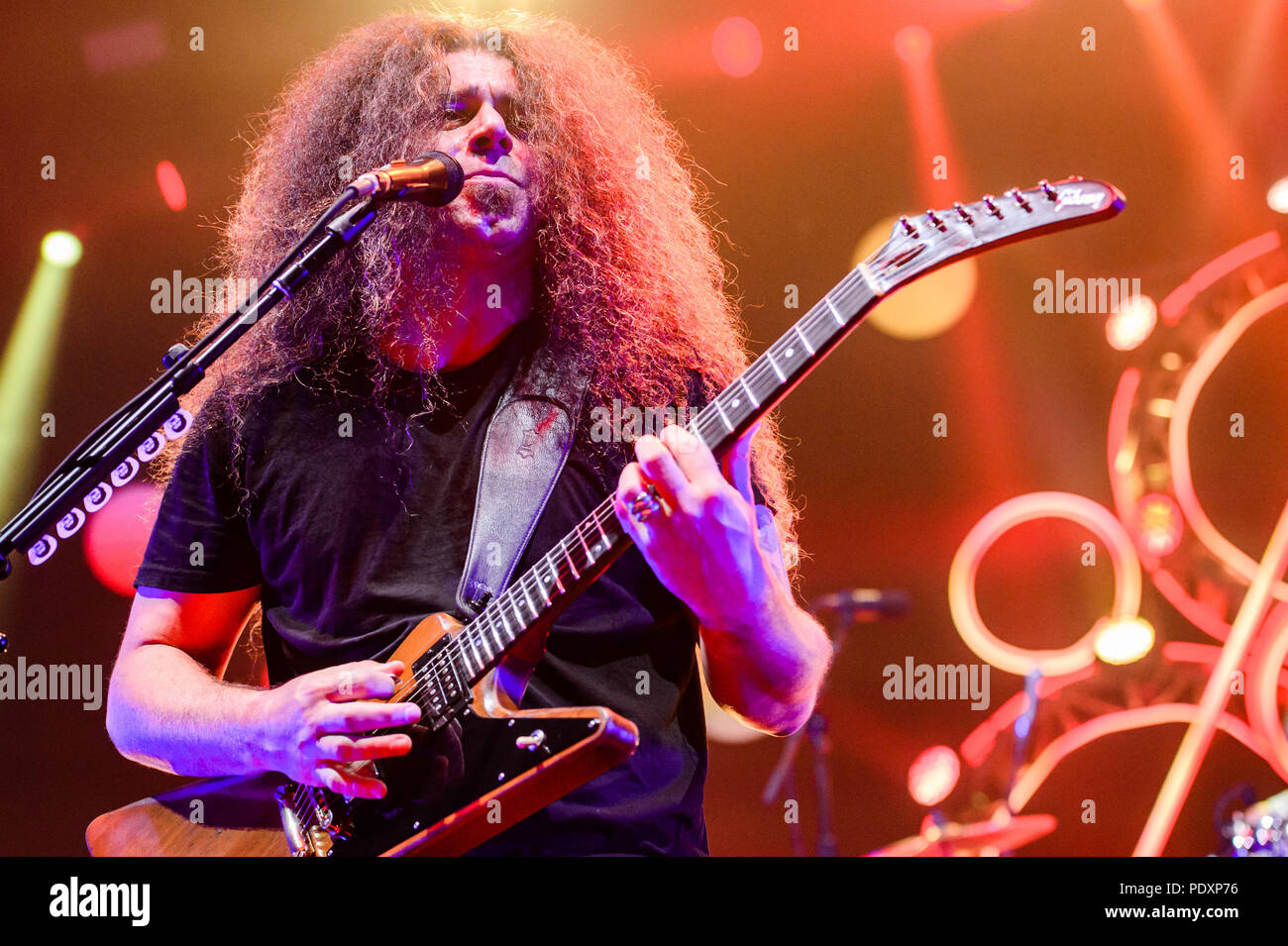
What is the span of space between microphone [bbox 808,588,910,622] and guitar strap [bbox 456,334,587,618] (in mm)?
1437

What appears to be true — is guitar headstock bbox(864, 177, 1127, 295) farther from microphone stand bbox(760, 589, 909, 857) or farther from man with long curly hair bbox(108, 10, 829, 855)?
microphone stand bbox(760, 589, 909, 857)

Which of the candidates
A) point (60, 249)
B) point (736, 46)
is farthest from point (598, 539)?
point (60, 249)

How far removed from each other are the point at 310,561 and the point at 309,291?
2.53 feet

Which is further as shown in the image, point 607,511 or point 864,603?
point 864,603

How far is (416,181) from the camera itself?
5.58 feet

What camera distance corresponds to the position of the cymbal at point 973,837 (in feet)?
10.3

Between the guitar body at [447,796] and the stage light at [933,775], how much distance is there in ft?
6.07

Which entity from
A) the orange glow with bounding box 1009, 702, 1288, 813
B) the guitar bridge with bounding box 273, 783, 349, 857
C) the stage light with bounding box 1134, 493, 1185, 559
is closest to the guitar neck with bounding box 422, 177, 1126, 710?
the guitar bridge with bounding box 273, 783, 349, 857

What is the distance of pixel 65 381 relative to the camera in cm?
318

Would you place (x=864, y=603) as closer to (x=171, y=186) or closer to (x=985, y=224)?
(x=985, y=224)

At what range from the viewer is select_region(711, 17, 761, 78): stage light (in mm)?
3119

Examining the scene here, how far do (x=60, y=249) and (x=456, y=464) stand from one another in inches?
77.3

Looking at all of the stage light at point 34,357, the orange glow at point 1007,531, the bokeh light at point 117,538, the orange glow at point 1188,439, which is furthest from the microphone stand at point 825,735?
the stage light at point 34,357
